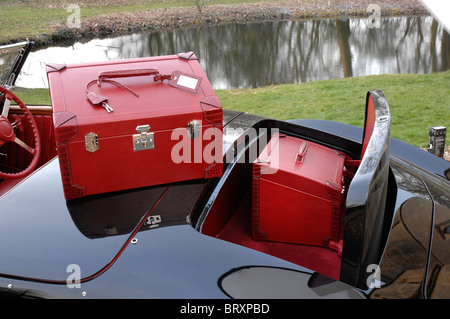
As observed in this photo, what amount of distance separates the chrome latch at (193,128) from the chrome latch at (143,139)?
0.18 m

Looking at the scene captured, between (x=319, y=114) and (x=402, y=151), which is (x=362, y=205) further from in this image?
(x=319, y=114)

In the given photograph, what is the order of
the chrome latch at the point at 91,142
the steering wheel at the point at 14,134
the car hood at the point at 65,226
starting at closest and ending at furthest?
the car hood at the point at 65,226
the chrome latch at the point at 91,142
the steering wheel at the point at 14,134

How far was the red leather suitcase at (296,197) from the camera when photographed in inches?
77.3

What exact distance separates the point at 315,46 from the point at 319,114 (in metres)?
7.57

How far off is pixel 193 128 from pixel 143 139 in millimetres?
241

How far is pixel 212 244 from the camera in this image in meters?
1.61

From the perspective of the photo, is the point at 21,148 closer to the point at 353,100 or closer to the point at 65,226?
the point at 65,226

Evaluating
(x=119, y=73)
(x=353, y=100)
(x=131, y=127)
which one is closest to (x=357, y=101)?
(x=353, y=100)

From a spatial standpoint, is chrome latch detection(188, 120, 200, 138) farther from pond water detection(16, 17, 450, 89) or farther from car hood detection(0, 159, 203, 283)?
pond water detection(16, 17, 450, 89)

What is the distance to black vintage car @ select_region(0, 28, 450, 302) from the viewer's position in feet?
4.78

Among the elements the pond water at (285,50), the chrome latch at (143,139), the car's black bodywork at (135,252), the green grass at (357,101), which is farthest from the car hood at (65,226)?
the pond water at (285,50)

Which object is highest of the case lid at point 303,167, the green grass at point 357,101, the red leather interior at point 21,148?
the case lid at point 303,167

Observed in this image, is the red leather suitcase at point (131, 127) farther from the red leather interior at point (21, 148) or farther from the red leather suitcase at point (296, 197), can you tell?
the red leather interior at point (21, 148)

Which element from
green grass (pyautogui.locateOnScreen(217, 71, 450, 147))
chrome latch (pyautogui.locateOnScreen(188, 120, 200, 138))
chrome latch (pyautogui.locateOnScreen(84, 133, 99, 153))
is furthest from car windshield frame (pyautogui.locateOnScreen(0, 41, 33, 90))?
green grass (pyautogui.locateOnScreen(217, 71, 450, 147))
